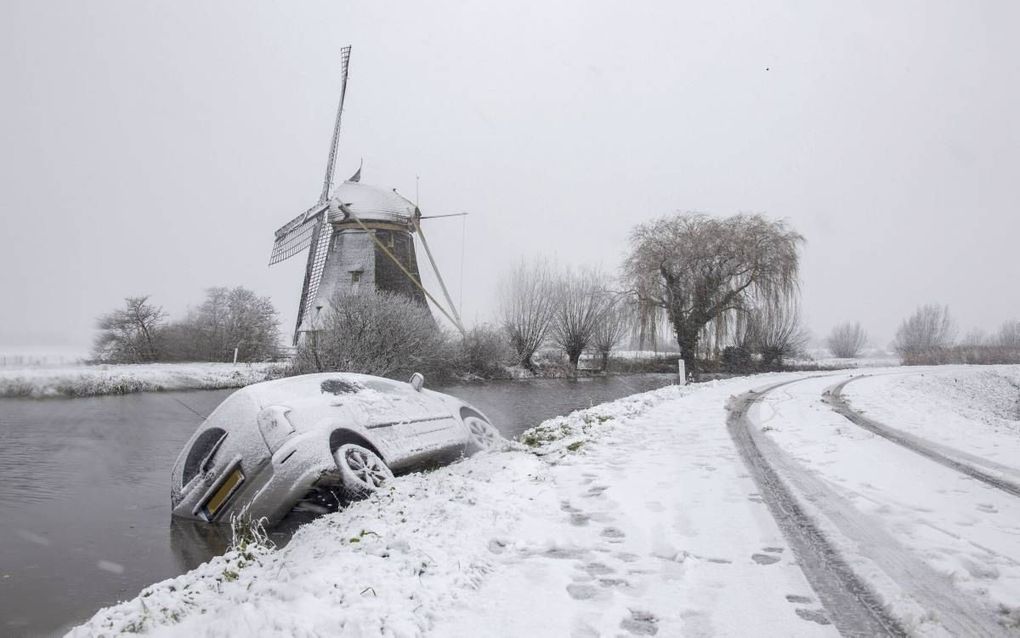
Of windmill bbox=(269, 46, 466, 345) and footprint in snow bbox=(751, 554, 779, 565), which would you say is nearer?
footprint in snow bbox=(751, 554, 779, 565)

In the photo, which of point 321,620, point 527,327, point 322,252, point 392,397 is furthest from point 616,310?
point 321,620

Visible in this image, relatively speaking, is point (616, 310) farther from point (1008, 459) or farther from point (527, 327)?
point (1008, 459)

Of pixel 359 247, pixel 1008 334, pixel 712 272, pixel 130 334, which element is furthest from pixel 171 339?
pixel 1008 334

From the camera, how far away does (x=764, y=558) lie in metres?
3.42

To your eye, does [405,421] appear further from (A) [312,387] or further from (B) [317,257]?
(B) [317,257]

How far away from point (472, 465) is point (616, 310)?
2678cm

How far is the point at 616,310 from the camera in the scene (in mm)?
32594

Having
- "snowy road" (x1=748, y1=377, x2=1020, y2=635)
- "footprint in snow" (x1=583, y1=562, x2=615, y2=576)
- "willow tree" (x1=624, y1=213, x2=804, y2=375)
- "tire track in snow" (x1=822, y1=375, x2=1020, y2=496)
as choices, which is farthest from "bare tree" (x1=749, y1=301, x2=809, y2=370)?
"footprint in snow" (x1=583, y1=562, x2=615, y2=576)

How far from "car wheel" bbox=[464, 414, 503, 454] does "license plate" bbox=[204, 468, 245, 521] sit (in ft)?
11.5

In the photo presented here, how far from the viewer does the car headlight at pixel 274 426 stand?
5621mm

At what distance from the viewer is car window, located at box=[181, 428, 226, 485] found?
6.23 meters

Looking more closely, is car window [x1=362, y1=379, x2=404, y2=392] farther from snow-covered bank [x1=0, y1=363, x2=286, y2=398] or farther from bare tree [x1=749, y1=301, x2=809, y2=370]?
bare tree [x1=749, y1=301, x2=809, y2=370]

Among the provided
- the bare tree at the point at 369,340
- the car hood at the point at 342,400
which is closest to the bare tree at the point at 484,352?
the bare tree at the point at 369,340

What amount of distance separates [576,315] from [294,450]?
99.4 feet
